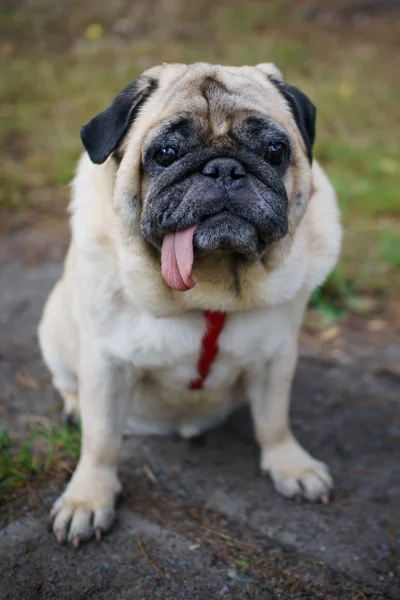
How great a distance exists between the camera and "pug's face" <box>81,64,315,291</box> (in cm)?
210

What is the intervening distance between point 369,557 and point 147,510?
0.85 m

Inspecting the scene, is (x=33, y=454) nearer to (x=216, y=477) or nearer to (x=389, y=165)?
(x=216, y=477)

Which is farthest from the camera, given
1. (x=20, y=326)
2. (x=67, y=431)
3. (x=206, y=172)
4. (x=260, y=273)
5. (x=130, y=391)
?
(x=20, y=326)

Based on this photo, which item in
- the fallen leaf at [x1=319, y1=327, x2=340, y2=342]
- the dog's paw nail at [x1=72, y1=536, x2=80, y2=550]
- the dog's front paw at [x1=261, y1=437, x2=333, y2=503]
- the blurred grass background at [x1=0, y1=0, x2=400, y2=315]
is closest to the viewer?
the dog's paw nail at [x1=72, y1=536, x2=80, y2=550]

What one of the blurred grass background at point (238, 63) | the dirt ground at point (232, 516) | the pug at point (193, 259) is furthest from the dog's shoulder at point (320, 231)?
the blurred grass background at point (238, 63)

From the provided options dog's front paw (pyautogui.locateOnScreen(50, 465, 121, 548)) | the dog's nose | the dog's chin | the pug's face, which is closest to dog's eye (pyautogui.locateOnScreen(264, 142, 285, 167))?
the pug's face

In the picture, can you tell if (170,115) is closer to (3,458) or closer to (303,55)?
(3,458)

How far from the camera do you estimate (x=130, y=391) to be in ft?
8.48

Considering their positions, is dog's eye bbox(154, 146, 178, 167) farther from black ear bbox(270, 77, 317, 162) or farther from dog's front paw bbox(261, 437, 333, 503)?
dog's front paw bbox(261, 437, 333, 503)

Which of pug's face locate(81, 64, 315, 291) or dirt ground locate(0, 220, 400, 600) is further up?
pug's face locate(81, 64, 315, 291)

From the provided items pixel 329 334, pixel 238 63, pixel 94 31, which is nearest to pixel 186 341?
pixel 329 334

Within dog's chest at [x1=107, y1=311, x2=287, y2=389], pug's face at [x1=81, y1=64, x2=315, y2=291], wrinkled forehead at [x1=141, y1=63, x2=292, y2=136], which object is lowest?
dog's chest at [x1=107, y1=311, x2=287, y2=389]

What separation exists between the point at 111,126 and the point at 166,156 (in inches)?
9.1

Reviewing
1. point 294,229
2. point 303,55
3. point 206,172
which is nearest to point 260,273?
point 294,229
